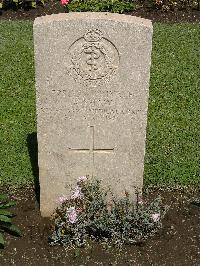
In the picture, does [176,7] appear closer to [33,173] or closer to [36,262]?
[33,173]

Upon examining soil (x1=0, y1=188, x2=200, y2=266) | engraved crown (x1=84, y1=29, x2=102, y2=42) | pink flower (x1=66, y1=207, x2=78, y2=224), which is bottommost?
soil (x1=0, y1=188, x2=200, y2=266)

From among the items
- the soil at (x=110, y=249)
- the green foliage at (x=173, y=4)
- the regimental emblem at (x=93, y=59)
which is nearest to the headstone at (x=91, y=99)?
the regimental emblem at (x=93, y=59)

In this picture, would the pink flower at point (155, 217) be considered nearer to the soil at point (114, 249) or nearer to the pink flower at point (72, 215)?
the soil at point (114, 249)

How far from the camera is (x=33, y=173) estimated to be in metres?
6.12

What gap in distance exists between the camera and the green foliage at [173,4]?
11.5 m

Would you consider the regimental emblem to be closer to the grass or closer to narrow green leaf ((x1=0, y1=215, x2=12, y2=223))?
narrow green leaf ((x1=0, y1=215, x2=12, y2=223))

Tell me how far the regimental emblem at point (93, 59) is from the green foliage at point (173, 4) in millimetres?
7293

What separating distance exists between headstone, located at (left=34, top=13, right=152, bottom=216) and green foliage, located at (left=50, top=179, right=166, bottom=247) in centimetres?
19

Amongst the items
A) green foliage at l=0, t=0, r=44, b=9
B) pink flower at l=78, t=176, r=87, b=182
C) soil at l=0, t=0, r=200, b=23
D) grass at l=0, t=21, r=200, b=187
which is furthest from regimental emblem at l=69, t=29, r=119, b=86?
green foliage at l=0, t=0, r=44, b=9

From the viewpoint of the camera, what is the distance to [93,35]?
172 inches

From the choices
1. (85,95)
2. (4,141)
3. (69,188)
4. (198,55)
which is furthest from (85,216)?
(198,55)

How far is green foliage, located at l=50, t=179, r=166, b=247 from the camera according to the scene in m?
4.85

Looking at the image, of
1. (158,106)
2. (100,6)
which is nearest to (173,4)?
(100,6)

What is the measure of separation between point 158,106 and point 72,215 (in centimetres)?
334
